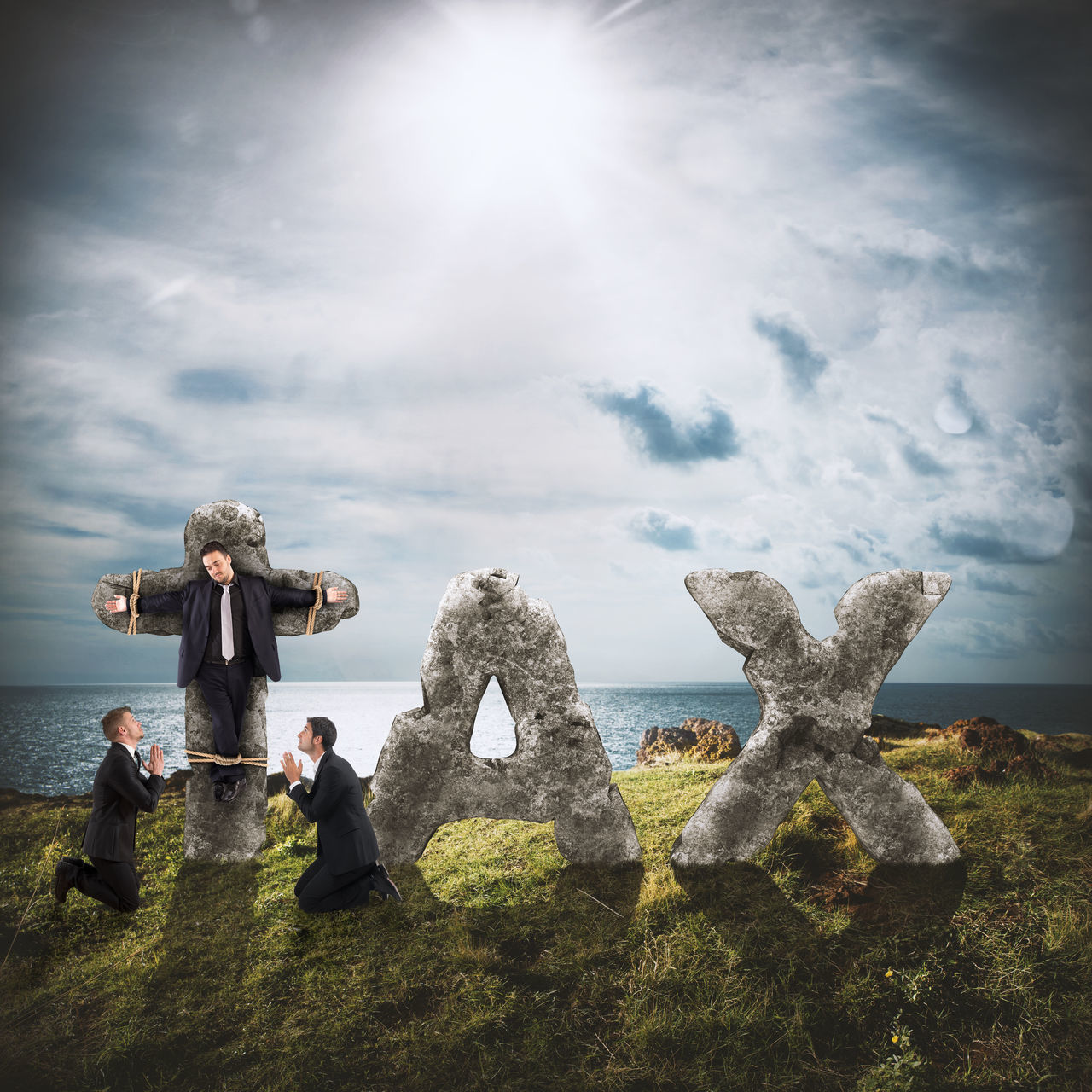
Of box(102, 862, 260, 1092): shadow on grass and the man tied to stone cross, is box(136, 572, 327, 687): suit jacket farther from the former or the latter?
box(102, 862, 260, 1092): shadow on grass

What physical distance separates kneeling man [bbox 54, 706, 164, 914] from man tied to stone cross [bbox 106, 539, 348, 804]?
0.82 m

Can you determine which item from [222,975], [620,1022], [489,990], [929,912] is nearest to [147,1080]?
[222,975]

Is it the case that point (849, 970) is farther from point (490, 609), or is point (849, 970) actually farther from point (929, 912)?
point (490, 609)

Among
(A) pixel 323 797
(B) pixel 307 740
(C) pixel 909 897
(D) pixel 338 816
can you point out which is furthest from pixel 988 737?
(B) pixel 307 740

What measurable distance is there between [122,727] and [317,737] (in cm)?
175

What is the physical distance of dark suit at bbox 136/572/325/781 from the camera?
283 inches

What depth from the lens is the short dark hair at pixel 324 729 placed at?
6.27 metres

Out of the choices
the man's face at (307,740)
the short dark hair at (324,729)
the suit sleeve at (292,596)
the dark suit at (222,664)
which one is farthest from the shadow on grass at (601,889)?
the suit sleeve at (292,596)

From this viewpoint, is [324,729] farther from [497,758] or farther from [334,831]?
[497,758]

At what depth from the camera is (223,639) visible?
7238mm

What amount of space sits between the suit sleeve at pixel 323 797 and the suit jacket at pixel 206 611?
157 centimetres

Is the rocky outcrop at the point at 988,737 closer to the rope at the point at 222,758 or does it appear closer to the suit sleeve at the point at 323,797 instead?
the suit sleeve at the point at 323,797

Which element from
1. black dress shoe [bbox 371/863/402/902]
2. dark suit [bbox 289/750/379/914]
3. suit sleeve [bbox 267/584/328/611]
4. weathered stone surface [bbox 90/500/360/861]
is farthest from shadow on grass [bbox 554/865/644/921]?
suit sleeve [bbox 267/584/328/611]

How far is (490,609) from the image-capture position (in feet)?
23.2
